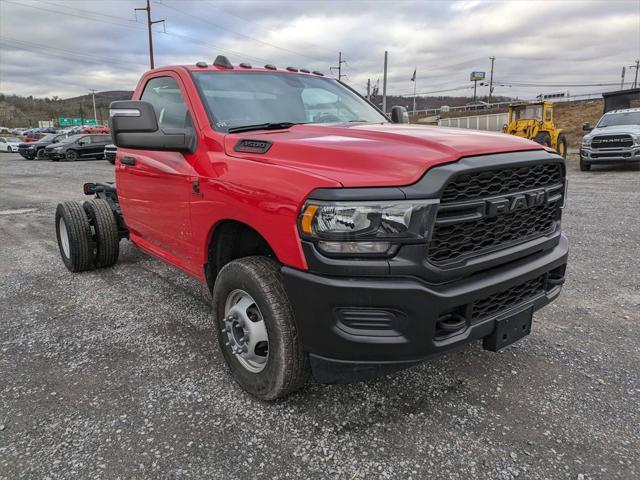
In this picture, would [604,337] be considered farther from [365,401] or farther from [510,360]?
[365,401]

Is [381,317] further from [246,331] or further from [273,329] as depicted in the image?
[246,331]

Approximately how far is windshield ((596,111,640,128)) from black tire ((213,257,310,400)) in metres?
16.3

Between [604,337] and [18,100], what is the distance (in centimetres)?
13831

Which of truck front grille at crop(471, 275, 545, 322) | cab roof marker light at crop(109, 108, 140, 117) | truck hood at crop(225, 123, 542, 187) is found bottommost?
truck front grille at crop(471, 275, 545, 322)

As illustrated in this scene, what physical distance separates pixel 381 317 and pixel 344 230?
1.38 feet

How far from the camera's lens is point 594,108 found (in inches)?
A: 1781

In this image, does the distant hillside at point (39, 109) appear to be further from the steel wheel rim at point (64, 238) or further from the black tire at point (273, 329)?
the black tire at point (273, 329)

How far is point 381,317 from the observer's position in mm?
2102

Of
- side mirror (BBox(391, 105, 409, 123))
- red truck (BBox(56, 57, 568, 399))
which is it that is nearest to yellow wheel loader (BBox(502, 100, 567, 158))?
side mirror (BBox(391, 105, 409, 123))

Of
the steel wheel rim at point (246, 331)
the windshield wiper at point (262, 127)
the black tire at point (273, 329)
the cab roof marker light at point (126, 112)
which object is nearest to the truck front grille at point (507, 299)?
the black tire at point (273, 329)

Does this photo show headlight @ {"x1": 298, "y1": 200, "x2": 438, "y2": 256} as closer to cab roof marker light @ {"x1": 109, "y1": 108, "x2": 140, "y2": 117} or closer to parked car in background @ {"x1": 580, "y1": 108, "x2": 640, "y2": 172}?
cab roof marker light @ {"x1": 109, "y1": 108, "x2": 140, "y2": 117}

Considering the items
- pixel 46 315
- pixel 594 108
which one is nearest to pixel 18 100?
pixel 594 108

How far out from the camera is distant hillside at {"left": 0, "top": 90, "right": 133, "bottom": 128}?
10525cm

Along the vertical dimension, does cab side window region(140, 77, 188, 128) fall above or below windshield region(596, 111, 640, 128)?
below
